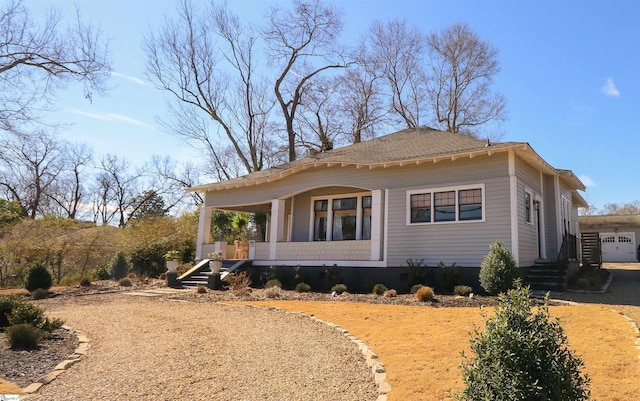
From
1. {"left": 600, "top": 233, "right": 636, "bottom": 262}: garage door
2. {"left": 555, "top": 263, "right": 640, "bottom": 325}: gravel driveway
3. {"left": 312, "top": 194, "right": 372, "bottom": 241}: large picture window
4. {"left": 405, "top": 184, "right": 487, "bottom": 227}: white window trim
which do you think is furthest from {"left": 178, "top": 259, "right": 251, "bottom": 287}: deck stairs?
{"left": 600, "top": 233, "right": 636, "bottom": 262}: garage door

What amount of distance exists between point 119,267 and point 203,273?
551 cm

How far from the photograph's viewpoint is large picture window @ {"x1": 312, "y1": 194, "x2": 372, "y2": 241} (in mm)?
16016

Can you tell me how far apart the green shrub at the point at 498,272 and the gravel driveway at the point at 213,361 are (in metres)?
4.72

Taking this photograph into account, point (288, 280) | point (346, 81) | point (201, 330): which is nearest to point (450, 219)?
point (288, 280)

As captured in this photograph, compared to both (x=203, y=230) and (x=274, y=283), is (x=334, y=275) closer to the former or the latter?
(x=274, y=283)

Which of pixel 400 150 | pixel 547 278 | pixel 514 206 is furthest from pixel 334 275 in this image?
pixel 547 278

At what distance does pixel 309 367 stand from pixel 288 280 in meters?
10.0

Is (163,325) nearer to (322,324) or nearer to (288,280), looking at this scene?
(322,324)

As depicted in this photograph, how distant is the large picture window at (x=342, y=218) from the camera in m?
16.0

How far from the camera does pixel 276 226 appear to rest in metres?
16.3

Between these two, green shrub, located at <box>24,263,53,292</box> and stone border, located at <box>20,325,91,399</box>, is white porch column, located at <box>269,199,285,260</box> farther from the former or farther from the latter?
stone border, located at <box>20,325,91,399</box>

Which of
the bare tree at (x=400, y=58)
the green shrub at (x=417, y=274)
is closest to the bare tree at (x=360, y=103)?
the bare tree at (x=400, y=58)

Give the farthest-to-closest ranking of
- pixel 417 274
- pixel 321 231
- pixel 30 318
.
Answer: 1. pixel 321 231
2. pixel 417 274
3. pixel 30 318

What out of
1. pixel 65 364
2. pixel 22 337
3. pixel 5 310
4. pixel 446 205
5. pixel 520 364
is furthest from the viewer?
pixel 446 205
